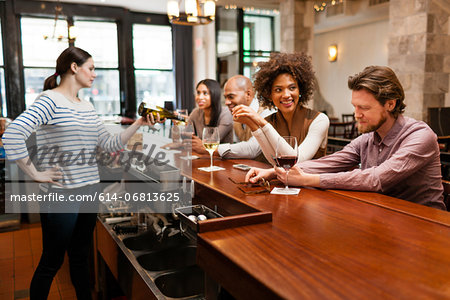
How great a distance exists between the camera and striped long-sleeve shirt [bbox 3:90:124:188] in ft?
5.58

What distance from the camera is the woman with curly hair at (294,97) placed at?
203 cm

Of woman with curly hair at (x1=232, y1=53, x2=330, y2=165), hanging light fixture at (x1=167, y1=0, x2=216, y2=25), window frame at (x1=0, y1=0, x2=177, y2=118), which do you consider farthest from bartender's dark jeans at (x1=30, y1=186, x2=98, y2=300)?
window frame at (x1=0, y1=0, x2=177, y2=118)

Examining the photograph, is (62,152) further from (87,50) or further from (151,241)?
(87,50)

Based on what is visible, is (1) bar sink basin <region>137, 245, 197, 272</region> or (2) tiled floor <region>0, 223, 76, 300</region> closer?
(1) bar sink basin <region>137, 245, 197, 272</region>

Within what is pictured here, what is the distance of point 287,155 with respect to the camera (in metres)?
1.35

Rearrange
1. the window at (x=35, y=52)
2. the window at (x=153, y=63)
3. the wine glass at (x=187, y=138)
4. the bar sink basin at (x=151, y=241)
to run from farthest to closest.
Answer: the window at (x=153, y=63) < the window at (x=35, y=52) < the wine glass at (x=187, y=138) < the bar sink basin at (x=151, y=241)

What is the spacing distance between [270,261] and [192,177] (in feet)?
3.03

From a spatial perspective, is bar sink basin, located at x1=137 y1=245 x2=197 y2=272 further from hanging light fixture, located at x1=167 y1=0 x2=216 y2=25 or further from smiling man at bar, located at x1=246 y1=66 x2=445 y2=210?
hanging light fixture, located at x1=167 y1=0 x2=216 y2=25

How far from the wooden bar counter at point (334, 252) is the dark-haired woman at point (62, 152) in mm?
952

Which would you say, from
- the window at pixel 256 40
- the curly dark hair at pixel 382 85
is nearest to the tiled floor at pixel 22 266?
the curly dark hair at pixel 382 85

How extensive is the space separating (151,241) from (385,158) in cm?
129

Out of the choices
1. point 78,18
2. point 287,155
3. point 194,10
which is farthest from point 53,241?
point 78,18

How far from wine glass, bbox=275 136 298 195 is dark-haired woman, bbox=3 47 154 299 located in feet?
3.30

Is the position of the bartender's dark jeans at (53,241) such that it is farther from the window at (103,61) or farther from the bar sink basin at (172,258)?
the window at (103,61)
